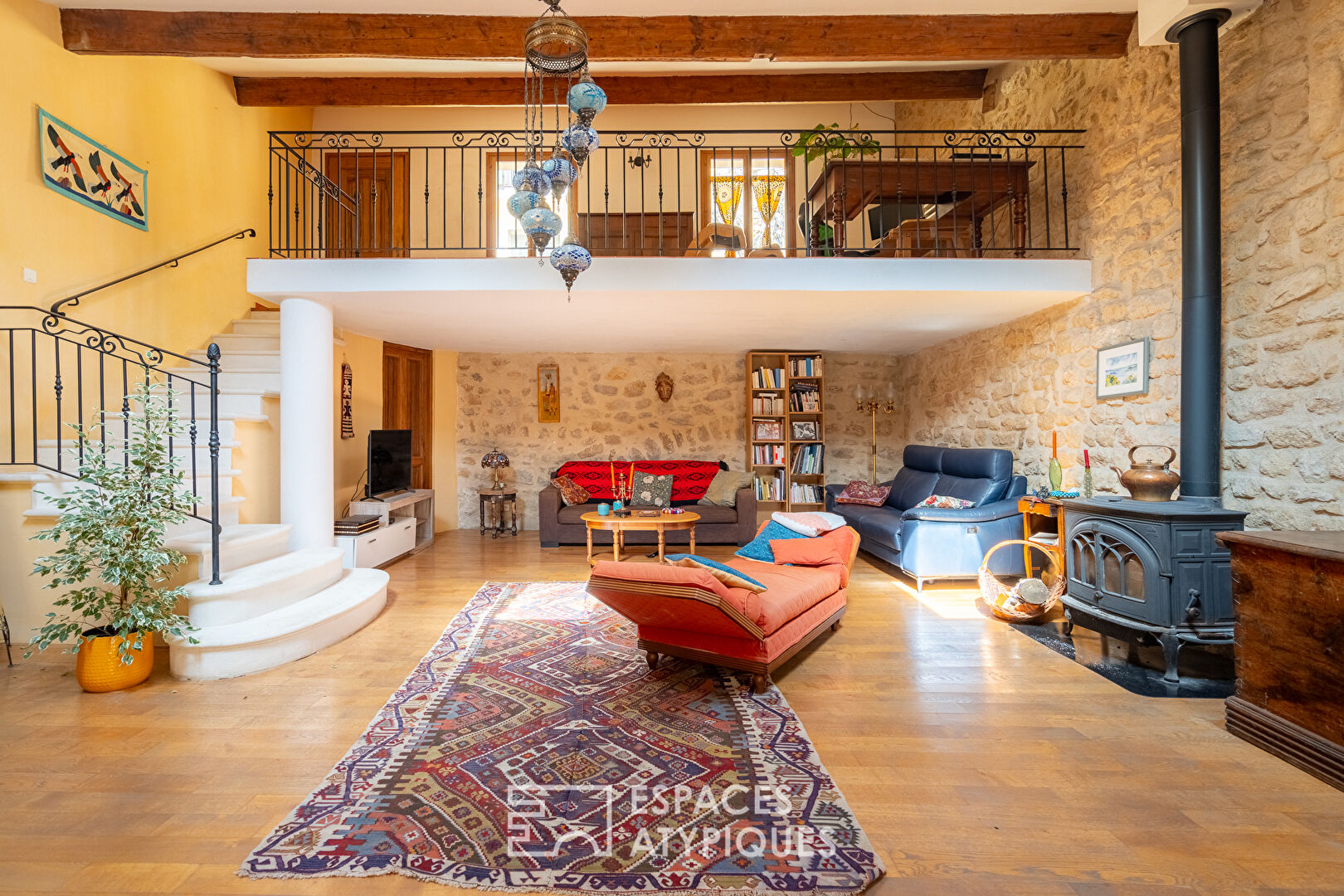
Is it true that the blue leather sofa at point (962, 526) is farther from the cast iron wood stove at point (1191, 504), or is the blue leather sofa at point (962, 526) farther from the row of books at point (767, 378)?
the row of books at point (767, 378)

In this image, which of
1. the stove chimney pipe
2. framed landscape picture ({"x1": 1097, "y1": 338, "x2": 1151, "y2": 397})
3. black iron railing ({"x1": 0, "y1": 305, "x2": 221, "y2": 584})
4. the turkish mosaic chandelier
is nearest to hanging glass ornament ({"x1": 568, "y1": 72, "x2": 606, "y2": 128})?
the turkish mosaic chandelier

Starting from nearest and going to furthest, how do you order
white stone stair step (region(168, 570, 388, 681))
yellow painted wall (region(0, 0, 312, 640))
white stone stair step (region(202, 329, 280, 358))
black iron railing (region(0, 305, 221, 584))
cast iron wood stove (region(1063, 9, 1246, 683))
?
cast iron wood stove (region(1063, 9, 1246, 683)) → white stone stair step (region(168, 570, 388, 681)) → black iron railing (region(0, 305, 221, 584)) → yellow painted wall (region(0, 0, 312, 640)) → white stone stair step (region(202, 329, 280, 358))

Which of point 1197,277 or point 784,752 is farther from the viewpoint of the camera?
point 1197,277

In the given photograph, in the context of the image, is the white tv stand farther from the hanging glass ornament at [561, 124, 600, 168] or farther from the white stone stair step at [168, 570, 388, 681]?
the hanging glass ornament at [561, 124, 600, 168]

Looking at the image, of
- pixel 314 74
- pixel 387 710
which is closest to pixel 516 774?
pixel 387 710

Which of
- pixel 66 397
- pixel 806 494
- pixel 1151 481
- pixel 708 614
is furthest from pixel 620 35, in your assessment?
pixel 806 494

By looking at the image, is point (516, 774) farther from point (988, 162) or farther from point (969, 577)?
point (988, 162)

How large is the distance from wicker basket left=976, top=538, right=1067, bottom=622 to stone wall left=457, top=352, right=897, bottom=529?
3674mm

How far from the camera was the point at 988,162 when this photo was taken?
14.2 feet

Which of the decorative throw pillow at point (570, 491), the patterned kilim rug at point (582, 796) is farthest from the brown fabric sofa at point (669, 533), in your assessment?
the patterned kilim rug at point (582, 796)

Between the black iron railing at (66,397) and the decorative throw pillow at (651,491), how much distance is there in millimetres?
3720

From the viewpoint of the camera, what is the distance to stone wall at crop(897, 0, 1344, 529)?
2.62m

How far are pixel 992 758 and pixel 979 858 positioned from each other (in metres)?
0.59

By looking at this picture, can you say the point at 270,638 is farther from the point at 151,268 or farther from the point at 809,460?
the point at 809,460
